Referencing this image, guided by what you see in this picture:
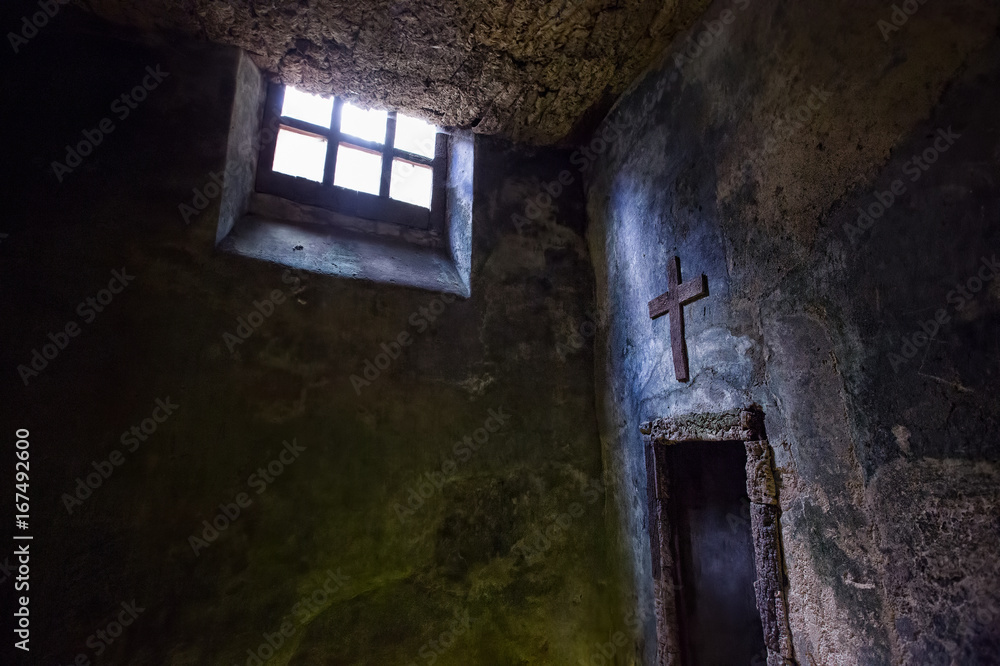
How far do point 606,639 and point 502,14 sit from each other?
3984 mm

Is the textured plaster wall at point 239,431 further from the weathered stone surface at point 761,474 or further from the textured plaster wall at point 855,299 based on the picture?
the weathered stone surface at point 761,474

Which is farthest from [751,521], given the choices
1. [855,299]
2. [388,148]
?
[388,148]

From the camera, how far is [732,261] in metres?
2.45

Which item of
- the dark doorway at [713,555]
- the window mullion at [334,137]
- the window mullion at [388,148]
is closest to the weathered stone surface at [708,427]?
the dark doorway at [713,555]

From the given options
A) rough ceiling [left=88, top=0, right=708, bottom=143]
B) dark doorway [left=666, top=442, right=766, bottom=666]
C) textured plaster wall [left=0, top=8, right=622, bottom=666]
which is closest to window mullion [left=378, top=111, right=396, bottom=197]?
rough ceiling [left=88, top=0, right=708, bottom=143]

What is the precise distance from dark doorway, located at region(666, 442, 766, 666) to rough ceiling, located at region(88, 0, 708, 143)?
2599mm

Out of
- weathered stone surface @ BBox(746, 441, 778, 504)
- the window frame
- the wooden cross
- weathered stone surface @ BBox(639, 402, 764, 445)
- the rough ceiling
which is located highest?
the rough ceiling

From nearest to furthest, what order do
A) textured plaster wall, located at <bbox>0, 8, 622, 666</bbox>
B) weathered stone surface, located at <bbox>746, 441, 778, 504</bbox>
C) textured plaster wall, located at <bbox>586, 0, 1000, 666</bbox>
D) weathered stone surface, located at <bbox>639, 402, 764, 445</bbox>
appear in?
textured plaster wall, located at <bbox>586, 0, 1000, 666</bbox> → weathered stone surface, located at <bbox>746, 441, 778, 504</bbox> → weathered stone surface, located at <bbox>639, 402, 764, 445</bbox> → textured plaster wall, located at <bbox>0, 8, 622, 666</bbox>

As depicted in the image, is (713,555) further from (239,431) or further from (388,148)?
(388,148)

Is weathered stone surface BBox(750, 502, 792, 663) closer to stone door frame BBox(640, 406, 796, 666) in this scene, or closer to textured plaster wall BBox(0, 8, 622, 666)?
stone door frame BBox(640, 406, 796, 666)

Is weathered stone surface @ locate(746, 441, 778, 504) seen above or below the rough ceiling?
below

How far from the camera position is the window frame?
353 centimetres

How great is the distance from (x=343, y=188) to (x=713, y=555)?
3.60 meters

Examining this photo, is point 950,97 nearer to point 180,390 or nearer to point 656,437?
point 656,437
